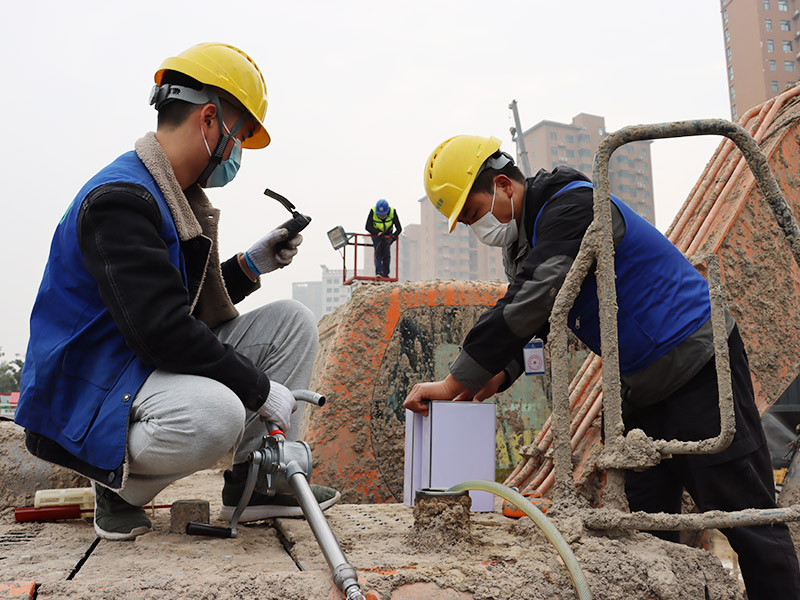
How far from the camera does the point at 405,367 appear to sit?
130 inches

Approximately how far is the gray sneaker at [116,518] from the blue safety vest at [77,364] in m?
0.22

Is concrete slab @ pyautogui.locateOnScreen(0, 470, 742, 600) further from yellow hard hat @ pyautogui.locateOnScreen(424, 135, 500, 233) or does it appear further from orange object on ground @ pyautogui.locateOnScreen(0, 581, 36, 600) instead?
yellow hard hat @ pyautogui.locateOnScreen(424, 135, 500, 233)

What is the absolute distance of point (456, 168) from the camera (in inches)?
97.6

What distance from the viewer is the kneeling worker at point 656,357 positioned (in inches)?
74.6

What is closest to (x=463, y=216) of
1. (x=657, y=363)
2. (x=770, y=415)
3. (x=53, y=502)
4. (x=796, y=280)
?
(x=657, y=363)

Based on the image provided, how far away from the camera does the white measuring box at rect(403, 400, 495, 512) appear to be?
2.19 metres

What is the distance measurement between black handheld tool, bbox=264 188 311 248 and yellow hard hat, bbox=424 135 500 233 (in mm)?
516

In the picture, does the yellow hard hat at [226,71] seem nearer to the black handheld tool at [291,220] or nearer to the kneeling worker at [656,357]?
the black handheld tool at [291,220]

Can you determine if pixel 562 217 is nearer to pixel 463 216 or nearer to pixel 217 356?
pixel 463 216

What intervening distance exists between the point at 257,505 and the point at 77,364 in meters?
0.72

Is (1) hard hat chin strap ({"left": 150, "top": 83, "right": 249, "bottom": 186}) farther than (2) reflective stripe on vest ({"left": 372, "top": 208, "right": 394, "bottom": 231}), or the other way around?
(2) reflective stripe on vest ({"left": 372, "top": 208, "right": 394, "bottom": 231})

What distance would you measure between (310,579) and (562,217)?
4.38 ft

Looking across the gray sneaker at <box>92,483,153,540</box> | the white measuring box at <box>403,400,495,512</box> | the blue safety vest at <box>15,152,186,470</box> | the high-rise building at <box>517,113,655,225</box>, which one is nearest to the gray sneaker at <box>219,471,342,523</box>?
the gray sneaker at <box>92,483,153,540</box>

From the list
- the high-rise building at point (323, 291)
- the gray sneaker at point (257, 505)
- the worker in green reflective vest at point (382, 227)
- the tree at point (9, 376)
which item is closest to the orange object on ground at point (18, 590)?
the gray sneaker at point (257, 505)
